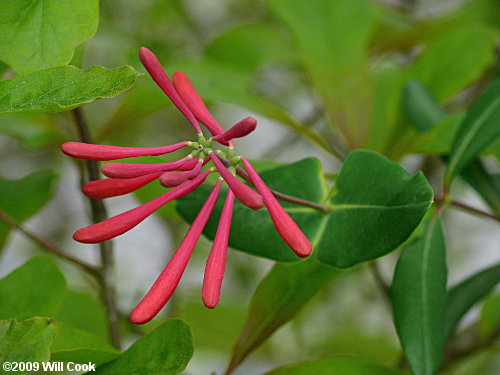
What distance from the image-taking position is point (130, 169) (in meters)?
Result: 0.36

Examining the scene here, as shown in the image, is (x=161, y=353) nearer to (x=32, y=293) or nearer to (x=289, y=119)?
(x=32, y=293)

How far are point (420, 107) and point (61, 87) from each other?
43 centimetres

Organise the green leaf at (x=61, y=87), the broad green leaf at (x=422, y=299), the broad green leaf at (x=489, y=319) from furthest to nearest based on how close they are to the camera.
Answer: the broad green leaf at (x=489, y=319) → the broad green leaf at (x=422, y=299) → the green leaf at (x=61, y=87)

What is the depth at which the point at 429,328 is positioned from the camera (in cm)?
49

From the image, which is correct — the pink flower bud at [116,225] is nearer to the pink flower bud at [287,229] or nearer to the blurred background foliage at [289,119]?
the pink flower bud at [287,229]

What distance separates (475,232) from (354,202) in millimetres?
1182

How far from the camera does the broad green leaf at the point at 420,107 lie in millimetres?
642

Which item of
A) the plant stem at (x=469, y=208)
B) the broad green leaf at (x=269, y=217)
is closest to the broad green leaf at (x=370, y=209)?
the broad green leaf at (x=269, y=217)

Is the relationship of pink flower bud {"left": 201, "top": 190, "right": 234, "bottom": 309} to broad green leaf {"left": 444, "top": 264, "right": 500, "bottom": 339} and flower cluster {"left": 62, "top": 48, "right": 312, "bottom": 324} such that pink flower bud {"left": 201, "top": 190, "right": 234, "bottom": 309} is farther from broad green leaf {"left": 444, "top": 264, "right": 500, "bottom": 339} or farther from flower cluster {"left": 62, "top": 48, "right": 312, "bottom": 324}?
broad green leaf {"left": 444, "top": 264, "right": 500, "bottom": 339}

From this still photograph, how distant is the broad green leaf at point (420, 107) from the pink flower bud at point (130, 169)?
35 cm

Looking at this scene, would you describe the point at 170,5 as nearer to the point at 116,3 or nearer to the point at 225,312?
the point at 116,3

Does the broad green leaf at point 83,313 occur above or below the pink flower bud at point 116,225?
below

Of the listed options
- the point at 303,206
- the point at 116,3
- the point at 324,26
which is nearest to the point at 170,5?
the point at 116,3

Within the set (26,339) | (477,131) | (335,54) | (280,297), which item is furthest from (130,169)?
(335,54)
